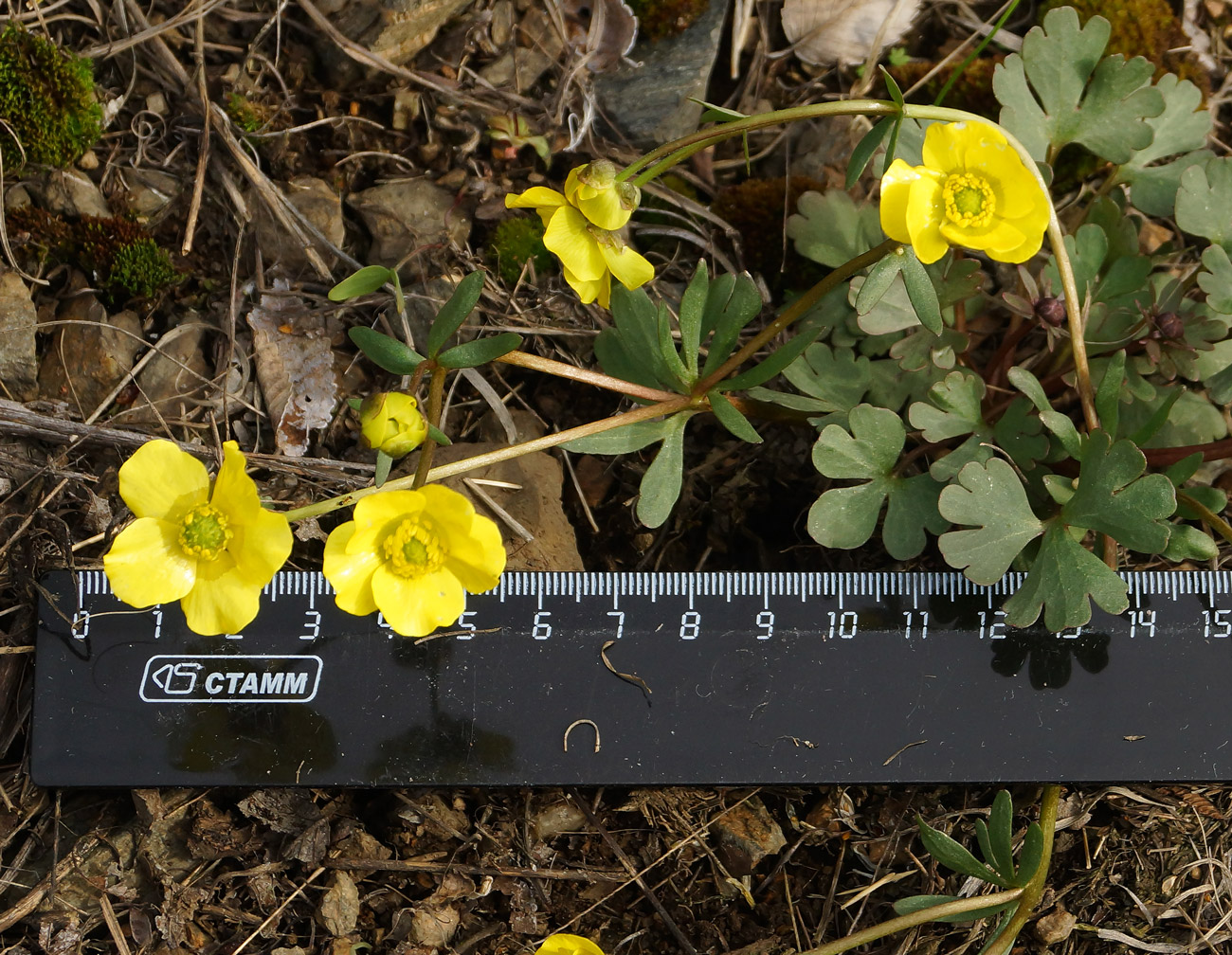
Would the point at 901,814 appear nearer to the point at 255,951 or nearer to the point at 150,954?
the point at 255,951

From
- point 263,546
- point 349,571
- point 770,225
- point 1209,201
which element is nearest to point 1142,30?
point 1209,201

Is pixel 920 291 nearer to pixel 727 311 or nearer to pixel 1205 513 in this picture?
pixel 727 311

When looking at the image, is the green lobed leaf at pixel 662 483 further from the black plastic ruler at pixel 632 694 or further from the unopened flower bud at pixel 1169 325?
the unopened flower bud at pixel 1169 325

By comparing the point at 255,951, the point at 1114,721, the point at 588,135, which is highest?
the point at 588,135

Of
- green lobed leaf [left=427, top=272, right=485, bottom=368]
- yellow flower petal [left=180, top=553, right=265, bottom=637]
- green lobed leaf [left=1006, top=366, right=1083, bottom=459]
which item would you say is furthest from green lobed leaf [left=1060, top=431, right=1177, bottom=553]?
yellow flower petal [left=180, top=553, right=265, bottom=637]

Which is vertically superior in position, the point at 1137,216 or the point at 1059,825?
the point at 1137,216

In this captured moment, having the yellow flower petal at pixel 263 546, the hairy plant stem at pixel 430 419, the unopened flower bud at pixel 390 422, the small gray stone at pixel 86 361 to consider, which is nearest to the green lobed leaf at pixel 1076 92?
the hairy plant stem at pixel 430 419

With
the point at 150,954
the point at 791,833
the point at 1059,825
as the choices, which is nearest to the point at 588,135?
the point at 791,833
